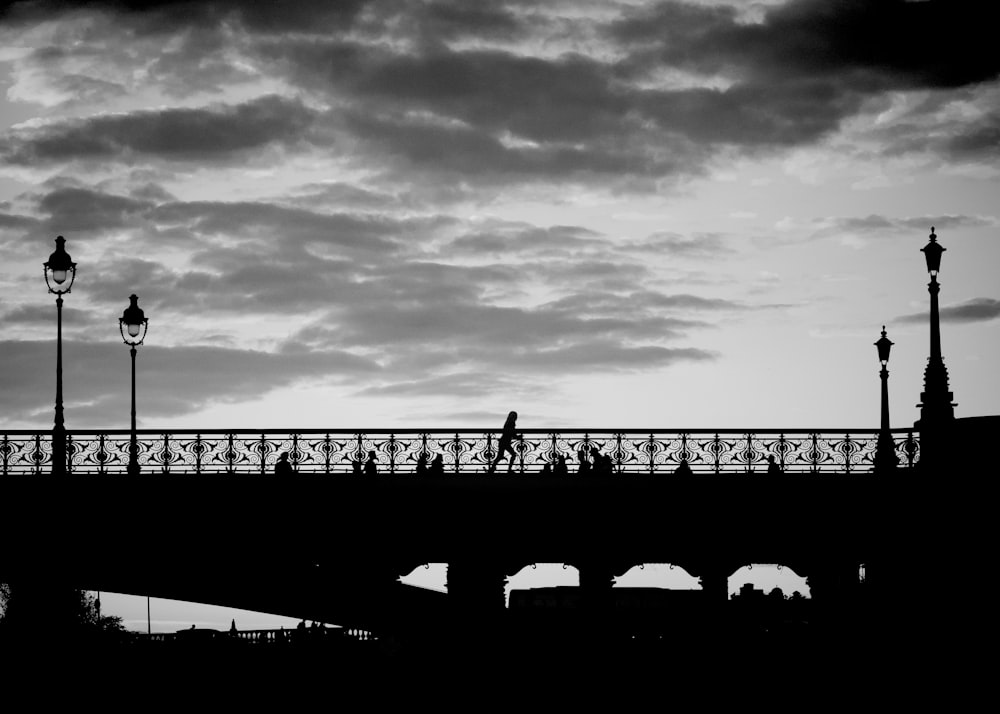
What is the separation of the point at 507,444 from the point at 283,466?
4652mm

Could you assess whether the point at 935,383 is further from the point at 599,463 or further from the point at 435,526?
the point at 435,526

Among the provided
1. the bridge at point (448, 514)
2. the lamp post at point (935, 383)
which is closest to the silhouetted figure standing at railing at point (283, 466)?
the bridge at point (448, 514)

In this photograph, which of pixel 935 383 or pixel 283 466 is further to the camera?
pixel 283 466

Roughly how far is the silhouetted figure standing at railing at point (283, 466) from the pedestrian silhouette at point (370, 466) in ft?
5.11

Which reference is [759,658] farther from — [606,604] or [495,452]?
[495,452]

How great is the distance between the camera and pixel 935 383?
80.1 feet

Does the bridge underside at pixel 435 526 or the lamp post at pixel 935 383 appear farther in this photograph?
the bridge underside at pixel 435 526

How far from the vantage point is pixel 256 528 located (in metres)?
28.7

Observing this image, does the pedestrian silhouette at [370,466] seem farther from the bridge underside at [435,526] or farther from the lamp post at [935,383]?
the lamp post at [935,383]

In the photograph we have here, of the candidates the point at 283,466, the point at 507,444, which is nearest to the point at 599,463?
the point at 507,444

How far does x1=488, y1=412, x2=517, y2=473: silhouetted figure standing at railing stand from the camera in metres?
27.8

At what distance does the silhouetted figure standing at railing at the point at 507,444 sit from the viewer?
27.8 metres

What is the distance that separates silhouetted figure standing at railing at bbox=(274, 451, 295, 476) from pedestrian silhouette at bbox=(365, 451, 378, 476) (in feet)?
5.11

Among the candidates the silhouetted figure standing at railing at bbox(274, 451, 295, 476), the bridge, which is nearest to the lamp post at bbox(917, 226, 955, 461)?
the bridge
